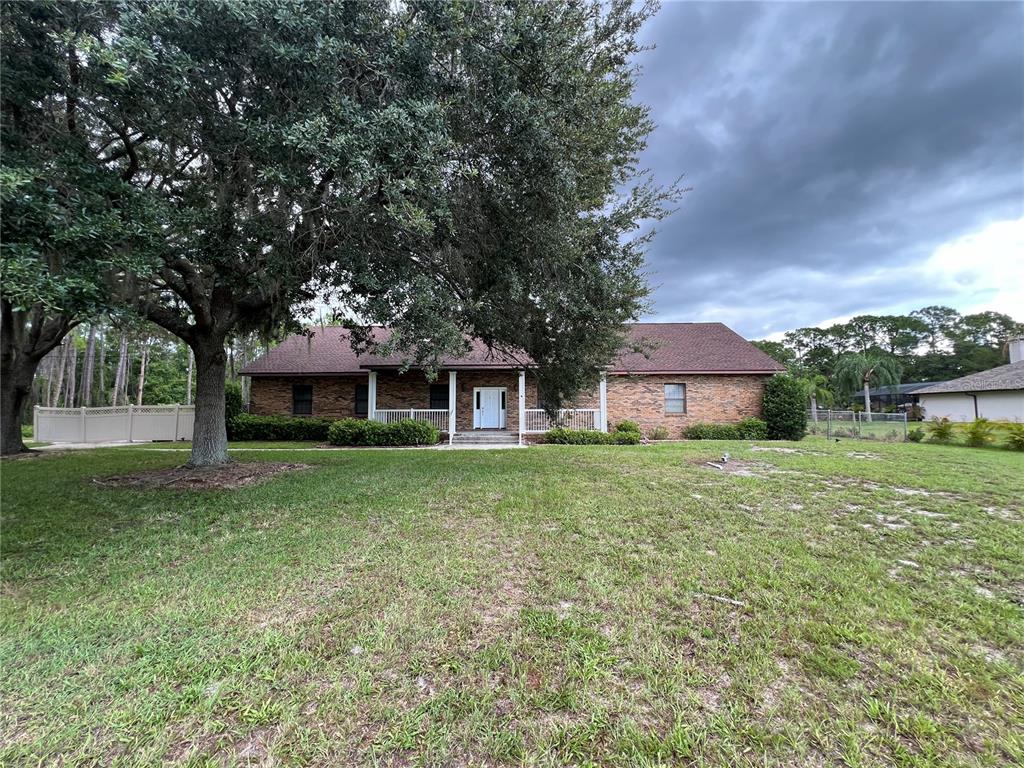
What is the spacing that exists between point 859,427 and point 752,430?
16.2 ft

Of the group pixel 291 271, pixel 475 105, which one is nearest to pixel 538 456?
pixel 291 271

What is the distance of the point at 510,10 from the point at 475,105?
1099 millimetres

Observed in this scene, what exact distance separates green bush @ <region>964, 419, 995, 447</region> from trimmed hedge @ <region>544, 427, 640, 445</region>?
10.3 meters

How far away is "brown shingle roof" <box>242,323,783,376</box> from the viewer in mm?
15467

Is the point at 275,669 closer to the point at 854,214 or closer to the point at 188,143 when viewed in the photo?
the point at 188,143

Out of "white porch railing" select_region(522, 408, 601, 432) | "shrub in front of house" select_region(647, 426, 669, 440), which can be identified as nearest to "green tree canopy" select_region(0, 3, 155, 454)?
"white porch railing" select_region(522, 408, 601, 432)

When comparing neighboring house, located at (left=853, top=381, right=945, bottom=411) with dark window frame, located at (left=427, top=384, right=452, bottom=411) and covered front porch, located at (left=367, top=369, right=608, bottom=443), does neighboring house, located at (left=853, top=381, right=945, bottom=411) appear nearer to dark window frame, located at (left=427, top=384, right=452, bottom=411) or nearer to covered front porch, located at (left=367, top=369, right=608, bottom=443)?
covered front porch, located at (left=367, top=369, right=608, bottom=443)

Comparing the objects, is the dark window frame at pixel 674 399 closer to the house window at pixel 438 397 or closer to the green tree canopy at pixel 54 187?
the house window at pixel 438 397

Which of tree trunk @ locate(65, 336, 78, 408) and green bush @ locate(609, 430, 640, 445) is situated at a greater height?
tree trunk @ locate(65, 336, 78, 408)

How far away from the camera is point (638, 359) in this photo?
16594mm

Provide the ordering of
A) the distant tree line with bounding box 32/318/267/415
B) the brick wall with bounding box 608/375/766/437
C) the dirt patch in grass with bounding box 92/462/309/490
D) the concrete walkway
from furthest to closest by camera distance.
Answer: the distant tree line with bounding box 32/318/267/415 < the brick wall with bounding box 608/375/766/437 < the concrete walkway < the dirt patch in grass with bounding box 92/462/309/490

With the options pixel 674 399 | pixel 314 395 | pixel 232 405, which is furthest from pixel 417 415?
pixel 674 399

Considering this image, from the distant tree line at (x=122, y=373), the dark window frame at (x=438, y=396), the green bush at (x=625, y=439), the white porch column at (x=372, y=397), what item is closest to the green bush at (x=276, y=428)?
the white porch column at (x=372, y=397)

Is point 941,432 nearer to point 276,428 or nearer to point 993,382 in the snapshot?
point 993,382
